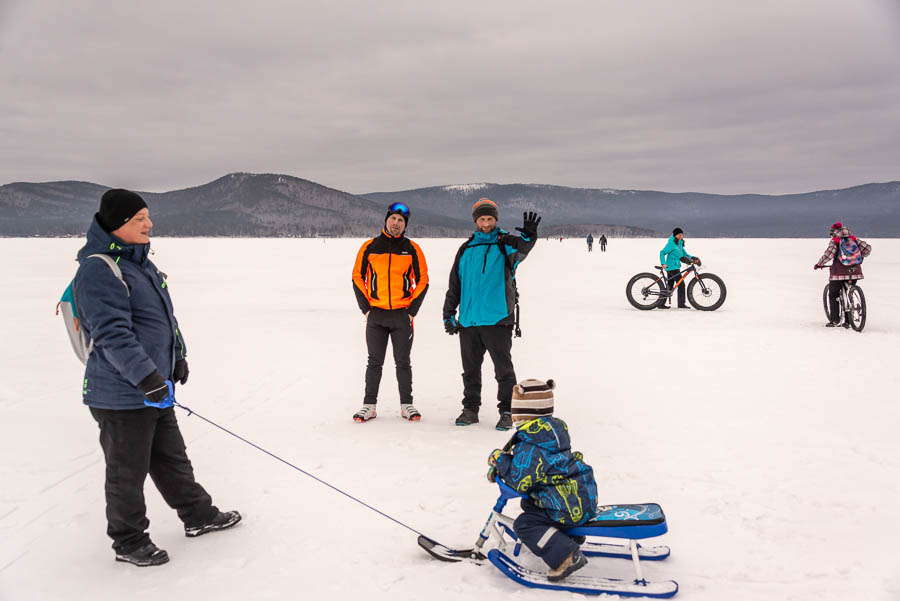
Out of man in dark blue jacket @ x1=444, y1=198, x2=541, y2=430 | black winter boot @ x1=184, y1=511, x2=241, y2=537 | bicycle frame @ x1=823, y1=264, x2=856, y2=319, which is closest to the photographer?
black winter boot @ x1=184, y1=511, x2=241, y2=537

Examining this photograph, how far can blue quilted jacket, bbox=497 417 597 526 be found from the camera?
3.00 m

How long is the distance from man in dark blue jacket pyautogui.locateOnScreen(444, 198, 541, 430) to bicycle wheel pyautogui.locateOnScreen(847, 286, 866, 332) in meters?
7.83

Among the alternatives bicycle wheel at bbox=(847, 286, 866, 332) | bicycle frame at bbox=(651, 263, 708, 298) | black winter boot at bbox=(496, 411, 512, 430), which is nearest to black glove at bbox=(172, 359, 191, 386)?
black winter boot at bbox=(496, 411, 512, 430)

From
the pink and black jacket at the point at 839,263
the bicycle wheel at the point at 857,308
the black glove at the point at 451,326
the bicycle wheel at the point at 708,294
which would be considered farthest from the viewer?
the bicycle wheel at the point at 708,294

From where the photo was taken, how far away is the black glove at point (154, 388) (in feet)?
10.00

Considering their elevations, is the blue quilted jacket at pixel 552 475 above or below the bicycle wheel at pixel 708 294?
below

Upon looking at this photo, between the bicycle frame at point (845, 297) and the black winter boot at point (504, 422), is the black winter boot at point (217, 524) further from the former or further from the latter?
the bicycle frame at point (845, 297)

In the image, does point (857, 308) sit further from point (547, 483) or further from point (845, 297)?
point (547, 483)

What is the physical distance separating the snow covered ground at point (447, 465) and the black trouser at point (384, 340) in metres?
0.44

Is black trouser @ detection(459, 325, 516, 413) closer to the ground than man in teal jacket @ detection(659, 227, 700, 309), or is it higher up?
closer to the ground

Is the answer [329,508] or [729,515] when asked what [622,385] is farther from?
[329,508]

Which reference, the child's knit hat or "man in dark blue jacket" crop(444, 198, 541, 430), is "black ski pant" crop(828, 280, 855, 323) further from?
the child's knit hat

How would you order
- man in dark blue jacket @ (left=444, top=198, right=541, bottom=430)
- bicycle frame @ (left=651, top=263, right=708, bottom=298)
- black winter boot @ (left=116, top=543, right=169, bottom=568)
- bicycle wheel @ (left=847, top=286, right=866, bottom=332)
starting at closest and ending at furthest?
black winter boot @ (left=116, top=543, right=169, bottom=568) → man in dark blue jacket @ (left=444, top=198, right=541, bottom=430) → bicycle wheel @ (left=847, top=286, right=866, bottom=332) → bicycle frame @ (left=651, top=263, right=708, bottom=298)

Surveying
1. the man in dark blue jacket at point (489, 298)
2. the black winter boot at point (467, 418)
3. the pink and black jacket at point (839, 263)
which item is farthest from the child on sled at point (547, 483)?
the pink and black jacket at point (839, 263)
